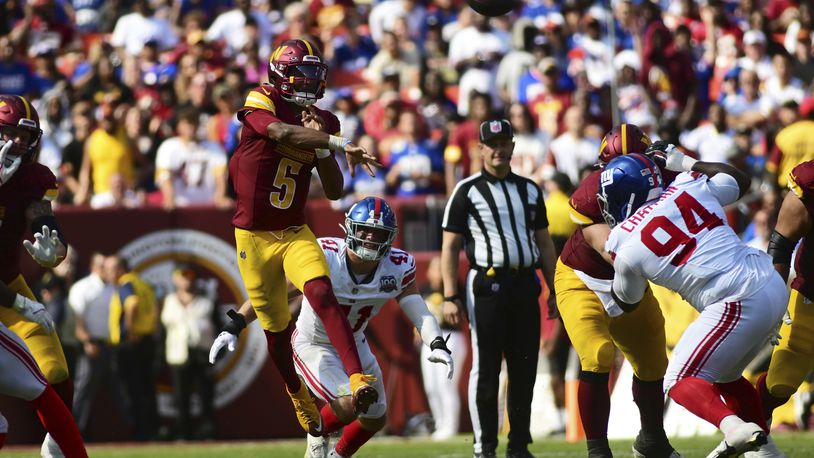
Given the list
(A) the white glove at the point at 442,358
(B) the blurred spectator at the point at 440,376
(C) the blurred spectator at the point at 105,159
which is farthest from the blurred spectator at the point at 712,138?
(A) the white glove at the point at 442,358

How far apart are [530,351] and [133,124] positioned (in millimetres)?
6319

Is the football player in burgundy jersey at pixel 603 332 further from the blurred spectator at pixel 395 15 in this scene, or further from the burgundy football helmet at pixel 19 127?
the blurred spectator at pixel 395 15

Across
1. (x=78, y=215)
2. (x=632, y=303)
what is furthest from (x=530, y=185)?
(x=78, y=215)

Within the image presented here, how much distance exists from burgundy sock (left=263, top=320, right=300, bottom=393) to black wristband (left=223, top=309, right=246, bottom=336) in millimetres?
170

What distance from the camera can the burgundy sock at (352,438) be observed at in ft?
23.9

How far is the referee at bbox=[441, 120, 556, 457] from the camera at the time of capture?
8281 mm

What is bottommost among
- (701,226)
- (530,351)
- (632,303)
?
(530,351)

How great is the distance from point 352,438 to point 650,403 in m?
1.60

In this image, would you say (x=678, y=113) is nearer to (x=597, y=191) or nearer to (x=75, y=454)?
(x=597, y=191)

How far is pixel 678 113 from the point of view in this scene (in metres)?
13.9

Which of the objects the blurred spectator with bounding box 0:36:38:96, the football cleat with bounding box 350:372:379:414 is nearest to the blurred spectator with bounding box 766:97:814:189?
the football cleat with bounding box 350:372:379:414

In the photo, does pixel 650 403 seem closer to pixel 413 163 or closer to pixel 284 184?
pixel 284 184

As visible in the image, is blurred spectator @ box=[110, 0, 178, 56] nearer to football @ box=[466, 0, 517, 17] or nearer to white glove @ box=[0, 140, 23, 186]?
football @ box=[466, 0, 517, 17]

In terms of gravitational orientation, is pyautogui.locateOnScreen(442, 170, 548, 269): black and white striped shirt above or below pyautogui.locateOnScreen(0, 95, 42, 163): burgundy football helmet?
below
